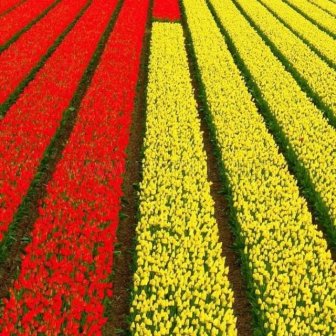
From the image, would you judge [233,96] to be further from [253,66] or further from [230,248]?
[230,248]

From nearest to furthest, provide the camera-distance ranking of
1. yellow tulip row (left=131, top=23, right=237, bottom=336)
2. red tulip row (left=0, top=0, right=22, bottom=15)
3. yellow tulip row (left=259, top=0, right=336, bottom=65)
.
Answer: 1. yellow tulip row (left=131, top=23, right=237, bottom=336)
2. yellow tulip row (left=259, top=0, right=336, bottom=65)
3. red tulip row (left=0, top=0, right=22, bottom=15)

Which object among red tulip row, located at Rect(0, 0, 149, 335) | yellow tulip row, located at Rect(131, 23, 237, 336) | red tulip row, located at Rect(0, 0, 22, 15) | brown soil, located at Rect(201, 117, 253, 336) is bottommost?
brown soil, located at Rect(201, 117, 253, 336)

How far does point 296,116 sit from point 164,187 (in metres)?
7.06

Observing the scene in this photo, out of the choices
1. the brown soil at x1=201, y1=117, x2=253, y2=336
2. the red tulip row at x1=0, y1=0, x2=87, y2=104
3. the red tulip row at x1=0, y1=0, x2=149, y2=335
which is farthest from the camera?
the red tulip row at x1=0, y1=0, x2=87, y2=104

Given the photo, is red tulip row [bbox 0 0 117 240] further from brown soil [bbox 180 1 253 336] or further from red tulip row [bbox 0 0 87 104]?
brown soil [bbox 180 1 253 336]

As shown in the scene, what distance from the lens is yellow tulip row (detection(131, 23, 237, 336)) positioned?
7.46 m

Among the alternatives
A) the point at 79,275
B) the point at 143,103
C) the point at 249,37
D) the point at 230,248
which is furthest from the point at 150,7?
the point at 79,275

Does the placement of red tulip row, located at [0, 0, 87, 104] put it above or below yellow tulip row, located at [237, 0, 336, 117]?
above

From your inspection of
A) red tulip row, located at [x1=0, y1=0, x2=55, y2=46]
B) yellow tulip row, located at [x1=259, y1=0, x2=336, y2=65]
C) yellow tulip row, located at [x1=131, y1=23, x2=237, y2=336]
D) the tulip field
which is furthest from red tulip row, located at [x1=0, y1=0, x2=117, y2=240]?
yellow tulip row, located at [x1=259, y1=0, x2=336, y2=65]

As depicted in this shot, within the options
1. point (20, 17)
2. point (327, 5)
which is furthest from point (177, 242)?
point (327, 5)

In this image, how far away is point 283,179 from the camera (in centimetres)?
1225

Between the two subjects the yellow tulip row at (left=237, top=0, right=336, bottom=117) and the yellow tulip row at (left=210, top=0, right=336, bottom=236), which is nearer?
the yellow tulip row at (left=210, top=0, right=336, bottom=236)

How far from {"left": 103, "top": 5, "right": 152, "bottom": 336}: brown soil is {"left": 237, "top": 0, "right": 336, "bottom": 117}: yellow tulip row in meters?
7.13

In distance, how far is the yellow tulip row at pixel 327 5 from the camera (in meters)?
34.4
